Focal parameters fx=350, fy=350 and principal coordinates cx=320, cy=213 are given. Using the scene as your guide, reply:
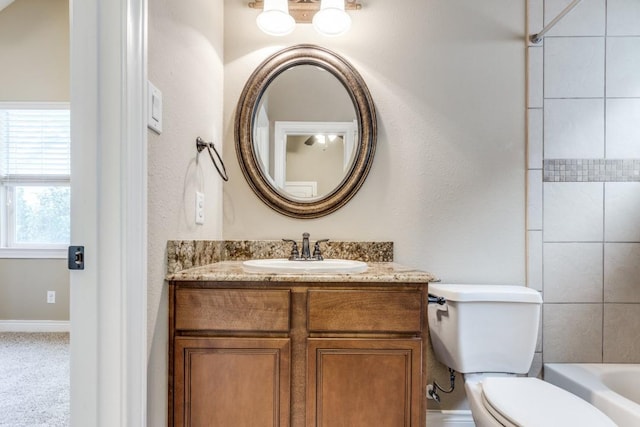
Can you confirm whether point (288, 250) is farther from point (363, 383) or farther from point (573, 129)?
point (573, 129)

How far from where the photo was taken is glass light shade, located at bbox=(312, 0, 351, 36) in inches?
62.5

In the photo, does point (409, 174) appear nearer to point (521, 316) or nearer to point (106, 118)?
point (521, 316)

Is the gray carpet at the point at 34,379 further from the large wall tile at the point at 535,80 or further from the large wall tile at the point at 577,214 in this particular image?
the large wall tile at the point at 535,80

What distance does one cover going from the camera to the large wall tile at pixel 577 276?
170 cm

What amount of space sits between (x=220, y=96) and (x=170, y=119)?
594 millimetres

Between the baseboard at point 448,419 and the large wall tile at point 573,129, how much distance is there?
1338mm

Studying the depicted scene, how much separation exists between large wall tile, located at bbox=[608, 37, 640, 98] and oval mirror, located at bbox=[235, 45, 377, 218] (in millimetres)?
1191

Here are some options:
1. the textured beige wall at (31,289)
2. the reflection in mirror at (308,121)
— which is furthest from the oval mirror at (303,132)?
the textured beige wall at (31,289)

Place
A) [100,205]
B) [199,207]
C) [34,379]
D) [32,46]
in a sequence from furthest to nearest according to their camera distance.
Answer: [32,46]
[34,379]
[199,207]
[100,205]

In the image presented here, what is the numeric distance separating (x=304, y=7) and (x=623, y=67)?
1.59 metres

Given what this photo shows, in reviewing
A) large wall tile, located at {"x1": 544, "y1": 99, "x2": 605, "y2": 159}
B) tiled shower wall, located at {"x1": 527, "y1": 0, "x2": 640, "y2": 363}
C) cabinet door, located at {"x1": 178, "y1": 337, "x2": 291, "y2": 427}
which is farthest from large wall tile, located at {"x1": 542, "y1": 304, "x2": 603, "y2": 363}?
cabinet door, located at {"x1": 178, "y1": 337, "x2": 291, "y2": 427}

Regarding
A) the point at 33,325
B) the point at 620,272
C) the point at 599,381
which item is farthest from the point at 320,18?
the point at 33,325

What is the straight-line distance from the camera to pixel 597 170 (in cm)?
171

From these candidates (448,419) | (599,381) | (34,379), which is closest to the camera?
(599,381)
